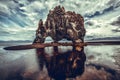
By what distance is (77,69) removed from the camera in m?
7.44

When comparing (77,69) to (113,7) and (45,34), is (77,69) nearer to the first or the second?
(113,7)

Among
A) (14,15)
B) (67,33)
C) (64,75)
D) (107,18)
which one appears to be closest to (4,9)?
(14,15)

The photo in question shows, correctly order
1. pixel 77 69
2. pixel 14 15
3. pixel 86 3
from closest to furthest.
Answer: pixel 77 69 → pixel 86 3 → pixel 14 15

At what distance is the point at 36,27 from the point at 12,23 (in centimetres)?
248

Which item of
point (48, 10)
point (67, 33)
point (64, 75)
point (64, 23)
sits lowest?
point (64, 75)

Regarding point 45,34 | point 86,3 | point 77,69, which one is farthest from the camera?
point 45,34

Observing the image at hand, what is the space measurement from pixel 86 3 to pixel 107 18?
7.98ft

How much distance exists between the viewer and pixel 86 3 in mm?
13891

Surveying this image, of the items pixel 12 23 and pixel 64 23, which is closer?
pixel 12 23

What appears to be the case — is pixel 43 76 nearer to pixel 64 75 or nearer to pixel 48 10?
pixel 64 75

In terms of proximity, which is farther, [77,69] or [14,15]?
[14,15]

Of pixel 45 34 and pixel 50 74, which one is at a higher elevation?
pixel 45 34

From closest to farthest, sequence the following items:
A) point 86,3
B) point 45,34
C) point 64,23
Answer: point 86,3
point 64,23
point 45,34

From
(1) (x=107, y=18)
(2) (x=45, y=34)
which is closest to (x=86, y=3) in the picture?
(1) (x=107, y=18)
